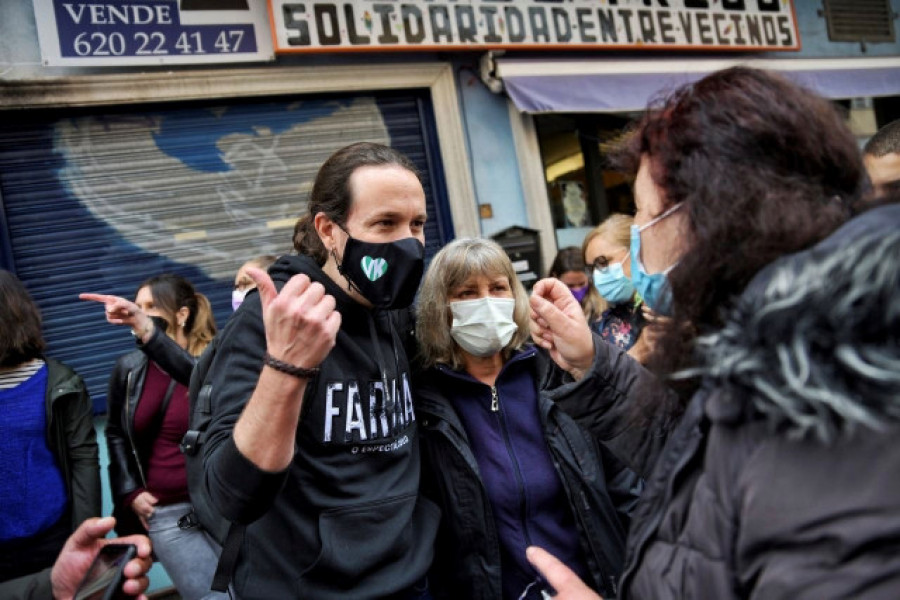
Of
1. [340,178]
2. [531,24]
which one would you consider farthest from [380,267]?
[531,24]

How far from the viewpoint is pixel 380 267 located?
180cm

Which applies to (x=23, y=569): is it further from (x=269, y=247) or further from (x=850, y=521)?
(x=850, y=521)

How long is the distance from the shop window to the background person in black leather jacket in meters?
3.80

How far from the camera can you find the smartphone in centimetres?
153

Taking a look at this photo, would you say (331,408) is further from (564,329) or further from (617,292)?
(617,292)

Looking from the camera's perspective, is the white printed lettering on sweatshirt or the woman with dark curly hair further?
the white printed lettering on sweatshirt

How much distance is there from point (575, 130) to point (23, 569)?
5.44 meters

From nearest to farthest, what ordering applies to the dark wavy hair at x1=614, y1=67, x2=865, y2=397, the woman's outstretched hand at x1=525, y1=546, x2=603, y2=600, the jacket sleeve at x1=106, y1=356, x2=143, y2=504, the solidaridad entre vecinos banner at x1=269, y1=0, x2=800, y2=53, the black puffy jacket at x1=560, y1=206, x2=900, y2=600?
the black puffy jacket at x1=560, y1=206, x2=900, y2=600, the dark wavy hair at x1=614, y1=67, x2=865, y2=397, the woman's outstretched hand at x1=525, y1=546, x2=603, y2=600, the jacket sleeve at x1=106, y1=356, x2=143, y2=504, the solidaridad entre vecinos banner at x1=269, y1=0, x2=800, y2=53

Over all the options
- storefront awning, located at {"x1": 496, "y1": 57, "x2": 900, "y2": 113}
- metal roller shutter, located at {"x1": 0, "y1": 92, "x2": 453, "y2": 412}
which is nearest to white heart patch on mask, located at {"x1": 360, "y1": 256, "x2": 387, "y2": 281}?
metal roller shutter, located at {"x1": 0, "y1": 92, "x2": 453, "y2": 412}

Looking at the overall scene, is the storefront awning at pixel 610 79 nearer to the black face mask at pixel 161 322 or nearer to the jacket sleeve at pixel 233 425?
the black face mask at pixel 161 322

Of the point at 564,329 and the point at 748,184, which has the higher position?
the point at 748,184

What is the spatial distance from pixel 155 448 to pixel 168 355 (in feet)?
1.72

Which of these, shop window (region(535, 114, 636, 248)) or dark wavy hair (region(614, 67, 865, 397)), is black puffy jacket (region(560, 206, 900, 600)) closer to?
dark wavy hair (region(614, 67, 865, 397))

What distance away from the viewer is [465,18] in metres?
5.46
